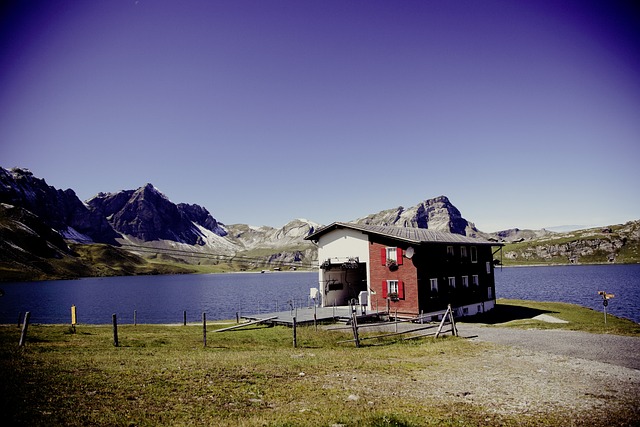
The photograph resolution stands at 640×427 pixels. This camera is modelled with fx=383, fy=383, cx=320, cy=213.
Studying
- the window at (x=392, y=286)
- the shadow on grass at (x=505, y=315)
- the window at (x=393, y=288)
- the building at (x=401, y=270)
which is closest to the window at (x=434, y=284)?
the building at (x=401, y=270)

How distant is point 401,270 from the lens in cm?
4253

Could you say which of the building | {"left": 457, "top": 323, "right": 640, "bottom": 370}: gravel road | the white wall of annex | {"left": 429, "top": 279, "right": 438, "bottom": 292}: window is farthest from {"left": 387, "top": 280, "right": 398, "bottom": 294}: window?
{"left": 457, "top": 323, "right": 640, "bottom": 370}: gravel road

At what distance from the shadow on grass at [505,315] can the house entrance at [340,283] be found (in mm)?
14111

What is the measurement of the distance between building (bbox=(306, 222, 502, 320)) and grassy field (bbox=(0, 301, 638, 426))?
1657 centimetres

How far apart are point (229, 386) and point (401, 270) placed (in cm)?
3024

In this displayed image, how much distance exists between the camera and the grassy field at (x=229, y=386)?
453 inches

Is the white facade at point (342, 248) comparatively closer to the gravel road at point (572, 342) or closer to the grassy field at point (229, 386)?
the gravel road at point (572, 342)

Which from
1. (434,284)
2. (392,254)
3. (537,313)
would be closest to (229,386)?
(392,254)

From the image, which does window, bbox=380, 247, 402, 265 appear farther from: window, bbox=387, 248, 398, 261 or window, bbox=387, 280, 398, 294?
window, bbox=387, 280, 398, 294

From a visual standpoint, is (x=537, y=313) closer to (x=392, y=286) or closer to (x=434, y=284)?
(x=434, y=284)

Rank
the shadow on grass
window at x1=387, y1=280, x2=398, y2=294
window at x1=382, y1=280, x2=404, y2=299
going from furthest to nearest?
the shadow on grass
window at x1=387, y1=280, x2=398, y2=294
window at x1=382, y1=280, x2=404, y2=299

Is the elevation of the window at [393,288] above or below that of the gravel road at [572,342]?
above

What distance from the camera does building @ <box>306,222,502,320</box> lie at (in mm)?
41969

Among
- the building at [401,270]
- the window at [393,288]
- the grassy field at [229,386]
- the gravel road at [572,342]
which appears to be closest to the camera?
the grassy field at [229,386]
